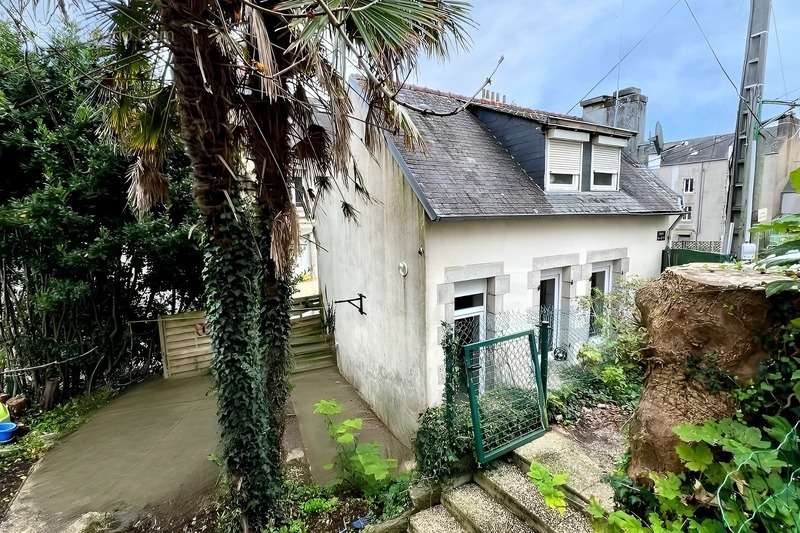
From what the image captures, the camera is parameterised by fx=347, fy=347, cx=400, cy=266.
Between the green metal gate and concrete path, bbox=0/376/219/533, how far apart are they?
311cm

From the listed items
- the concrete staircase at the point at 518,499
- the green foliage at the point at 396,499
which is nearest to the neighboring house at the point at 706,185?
the concrete staircase at the point at 518,499

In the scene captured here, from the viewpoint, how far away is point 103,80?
174 inches

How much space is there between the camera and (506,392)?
15.1ft

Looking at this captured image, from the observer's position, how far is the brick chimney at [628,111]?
978 cm

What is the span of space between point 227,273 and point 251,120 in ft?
5.95

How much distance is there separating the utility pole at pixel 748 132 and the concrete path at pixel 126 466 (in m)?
9.26

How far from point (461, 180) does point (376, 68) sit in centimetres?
246

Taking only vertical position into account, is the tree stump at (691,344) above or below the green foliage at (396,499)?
above

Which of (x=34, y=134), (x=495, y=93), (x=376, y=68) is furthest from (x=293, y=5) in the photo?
(x=495, y=93)

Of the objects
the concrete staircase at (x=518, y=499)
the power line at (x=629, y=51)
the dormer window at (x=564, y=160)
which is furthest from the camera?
the power line at (x=629, y=51)

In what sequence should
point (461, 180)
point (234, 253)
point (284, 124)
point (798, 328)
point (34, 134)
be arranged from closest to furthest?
point (798, 328)
point (234, 253)
point (284, 124)
point (461, 180)
point (34, 134)

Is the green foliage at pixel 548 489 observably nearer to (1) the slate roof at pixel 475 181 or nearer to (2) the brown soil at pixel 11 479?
(1) the slate roof at pixel 475 181

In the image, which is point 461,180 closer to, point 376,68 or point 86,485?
point 376,68

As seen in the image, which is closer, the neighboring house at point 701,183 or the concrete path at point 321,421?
the concrete path at point 321,421
